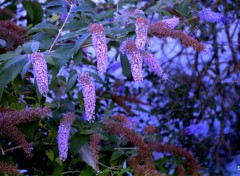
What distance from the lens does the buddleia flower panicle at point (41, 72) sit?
4.97ft

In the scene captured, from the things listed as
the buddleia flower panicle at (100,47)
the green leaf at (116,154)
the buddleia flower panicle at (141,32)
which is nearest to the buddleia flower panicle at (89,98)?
→ the buddleia flower panicle at (100,47)

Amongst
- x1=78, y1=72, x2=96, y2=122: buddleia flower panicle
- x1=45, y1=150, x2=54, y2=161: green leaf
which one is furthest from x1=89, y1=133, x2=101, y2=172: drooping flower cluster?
x1=45, y1=150, x2=54, y2=161: green leaf

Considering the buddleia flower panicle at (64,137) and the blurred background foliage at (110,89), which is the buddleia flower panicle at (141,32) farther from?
the buddleia flower panicle at (64,137)

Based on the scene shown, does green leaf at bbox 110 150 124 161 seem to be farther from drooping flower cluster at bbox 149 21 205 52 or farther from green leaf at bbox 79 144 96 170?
drooping flower cluster at bbox 149 21 205 52

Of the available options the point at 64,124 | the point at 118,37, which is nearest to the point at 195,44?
the point at 118,37

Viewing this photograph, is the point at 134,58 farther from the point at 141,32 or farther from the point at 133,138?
the point at 133,138

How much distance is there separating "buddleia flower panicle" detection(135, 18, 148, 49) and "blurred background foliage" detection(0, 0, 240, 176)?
6.0 inches

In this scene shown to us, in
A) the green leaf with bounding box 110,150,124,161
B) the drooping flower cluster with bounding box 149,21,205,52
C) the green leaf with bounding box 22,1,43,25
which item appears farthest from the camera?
the green leaf with bounding box 22,1,43,25

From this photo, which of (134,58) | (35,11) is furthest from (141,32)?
(35,11)

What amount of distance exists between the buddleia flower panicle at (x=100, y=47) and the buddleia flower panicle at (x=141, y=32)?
11 cm

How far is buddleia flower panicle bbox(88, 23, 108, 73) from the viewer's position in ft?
5.10

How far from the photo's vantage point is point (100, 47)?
1576mm

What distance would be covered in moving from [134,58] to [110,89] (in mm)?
1490

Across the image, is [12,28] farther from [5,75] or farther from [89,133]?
[89,133]
